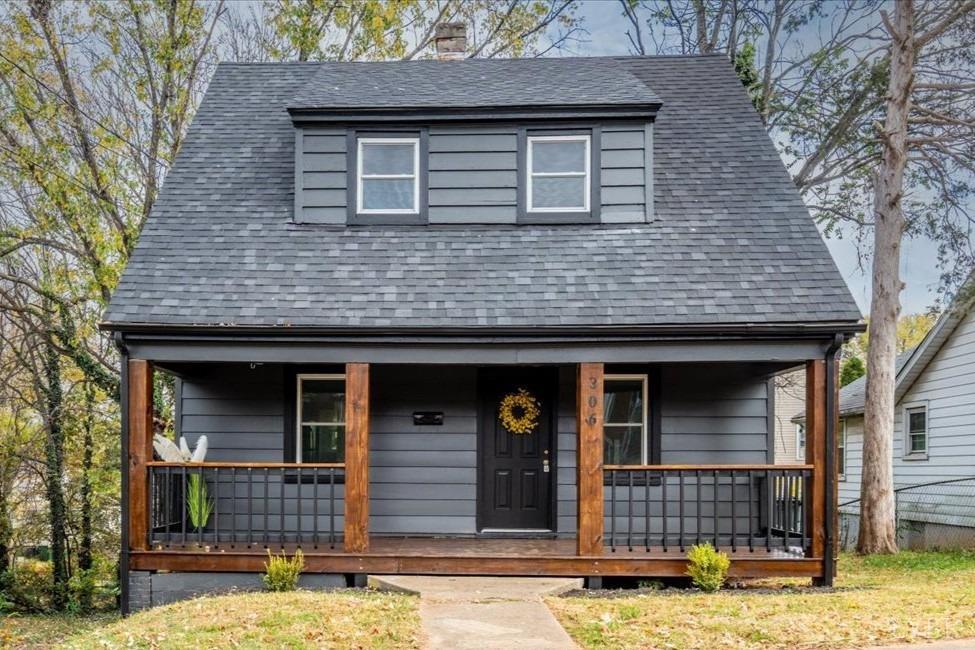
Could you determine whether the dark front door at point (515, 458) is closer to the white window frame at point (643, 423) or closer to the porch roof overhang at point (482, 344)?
the white window frame at point (643, 423)

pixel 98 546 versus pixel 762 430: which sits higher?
pixel 762 430

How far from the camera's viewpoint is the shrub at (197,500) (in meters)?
9.05

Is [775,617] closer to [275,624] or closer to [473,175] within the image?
[275,624]

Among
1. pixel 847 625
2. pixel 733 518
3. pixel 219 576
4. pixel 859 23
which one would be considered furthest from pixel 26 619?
pixel 859 23

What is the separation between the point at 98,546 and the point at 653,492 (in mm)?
9187

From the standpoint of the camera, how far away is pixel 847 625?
259 inches

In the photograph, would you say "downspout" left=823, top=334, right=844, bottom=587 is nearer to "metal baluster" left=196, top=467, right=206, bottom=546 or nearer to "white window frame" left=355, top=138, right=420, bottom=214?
"white window frame" left=355, top=138, right=420, bottom=214

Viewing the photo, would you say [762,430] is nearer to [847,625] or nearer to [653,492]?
[653,492]

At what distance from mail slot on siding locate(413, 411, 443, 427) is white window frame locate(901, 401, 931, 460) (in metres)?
10.6

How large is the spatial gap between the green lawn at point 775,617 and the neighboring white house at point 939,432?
6632 mm

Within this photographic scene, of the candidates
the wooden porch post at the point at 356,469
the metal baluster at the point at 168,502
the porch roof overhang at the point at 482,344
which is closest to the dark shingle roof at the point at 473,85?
the porch roof overhang at the point at 482,344

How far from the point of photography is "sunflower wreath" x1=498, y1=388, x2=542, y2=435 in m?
10.5

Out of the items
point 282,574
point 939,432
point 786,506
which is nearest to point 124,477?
point 282,574

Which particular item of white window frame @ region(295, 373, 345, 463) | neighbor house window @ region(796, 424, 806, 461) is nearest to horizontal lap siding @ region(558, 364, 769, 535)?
white window frame @ region(295, 373, 345, 463)
